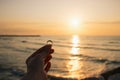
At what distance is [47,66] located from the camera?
211 cm

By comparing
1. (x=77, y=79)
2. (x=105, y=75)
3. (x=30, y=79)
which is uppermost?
(x=30, y=79)

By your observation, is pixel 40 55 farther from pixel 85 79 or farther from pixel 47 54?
pixel 85 79

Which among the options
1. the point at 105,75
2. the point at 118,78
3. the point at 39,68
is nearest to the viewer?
the point at 39,68

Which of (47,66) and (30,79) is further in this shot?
(47,66)

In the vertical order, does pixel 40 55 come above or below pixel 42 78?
above

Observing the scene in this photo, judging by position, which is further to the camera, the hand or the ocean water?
the ocean water

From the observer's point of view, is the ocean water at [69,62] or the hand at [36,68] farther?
the ocean water at [69,62]

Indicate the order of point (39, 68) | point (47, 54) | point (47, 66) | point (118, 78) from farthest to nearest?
point (118, 78)
point (47, 66)
point (47, 54)
point (39, 68)

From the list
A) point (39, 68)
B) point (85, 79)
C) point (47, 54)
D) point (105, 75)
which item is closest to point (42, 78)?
point (39, 68)

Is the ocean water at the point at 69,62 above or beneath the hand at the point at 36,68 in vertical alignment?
beneath

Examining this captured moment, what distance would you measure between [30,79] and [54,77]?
42.0ft

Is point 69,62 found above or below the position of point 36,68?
below

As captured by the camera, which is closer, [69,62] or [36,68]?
[36,68]

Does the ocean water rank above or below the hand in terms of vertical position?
below
